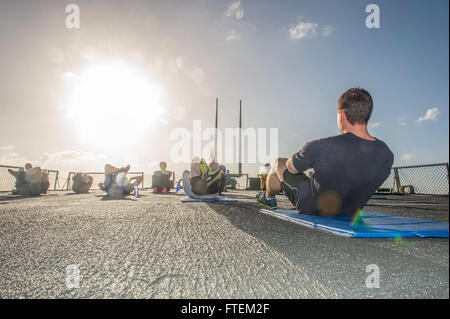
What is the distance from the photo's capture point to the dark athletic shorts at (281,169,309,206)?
2.91 meters

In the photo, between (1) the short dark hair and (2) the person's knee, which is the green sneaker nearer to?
(2) the person's knee

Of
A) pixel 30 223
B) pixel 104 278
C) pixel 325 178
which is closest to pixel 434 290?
pixel 325 178

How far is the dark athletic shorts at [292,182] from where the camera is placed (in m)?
2.91

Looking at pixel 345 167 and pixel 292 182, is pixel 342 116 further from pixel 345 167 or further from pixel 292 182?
pixel 292 182

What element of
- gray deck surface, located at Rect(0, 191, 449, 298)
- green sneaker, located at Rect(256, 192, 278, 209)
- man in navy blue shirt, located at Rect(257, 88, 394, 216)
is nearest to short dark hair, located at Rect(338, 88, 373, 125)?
man in navy blue shirt, located at Rect(257, 88, 394, 216)

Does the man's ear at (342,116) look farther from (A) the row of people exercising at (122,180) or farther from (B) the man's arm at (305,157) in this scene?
(A) the row of people exercising at (122,180)

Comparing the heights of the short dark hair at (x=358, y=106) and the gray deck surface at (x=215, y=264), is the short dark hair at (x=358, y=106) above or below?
above

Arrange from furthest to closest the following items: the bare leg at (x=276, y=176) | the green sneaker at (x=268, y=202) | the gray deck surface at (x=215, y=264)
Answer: the green sneaker at (x=268, y=202) → the bare leg at (x=276, y=176) → the gray deck surface at (x=215, y=264)

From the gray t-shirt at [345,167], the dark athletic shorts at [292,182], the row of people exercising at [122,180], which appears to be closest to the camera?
the gray t-shirt at [345,167]

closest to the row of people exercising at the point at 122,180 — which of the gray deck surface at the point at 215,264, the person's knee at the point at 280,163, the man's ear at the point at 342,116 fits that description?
the person's knee at the point at 280,163

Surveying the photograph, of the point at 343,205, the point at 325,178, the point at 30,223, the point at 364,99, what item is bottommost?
the point at 30,223
